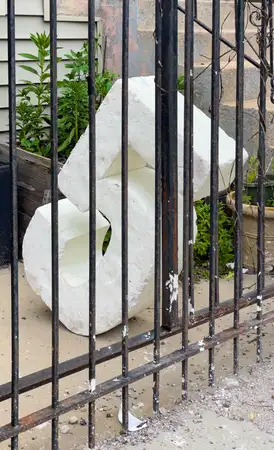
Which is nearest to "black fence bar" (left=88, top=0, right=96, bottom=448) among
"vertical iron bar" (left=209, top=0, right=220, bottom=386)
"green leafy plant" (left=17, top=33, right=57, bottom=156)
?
"vertical iron bar" (left=209, top=0, right=220, bottom=386)

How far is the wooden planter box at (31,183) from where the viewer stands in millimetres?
4684

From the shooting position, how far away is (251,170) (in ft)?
15.7

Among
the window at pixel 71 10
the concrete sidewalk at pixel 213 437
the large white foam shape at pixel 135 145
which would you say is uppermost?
the window at pixel 71 10

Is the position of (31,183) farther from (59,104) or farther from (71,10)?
(71,10)

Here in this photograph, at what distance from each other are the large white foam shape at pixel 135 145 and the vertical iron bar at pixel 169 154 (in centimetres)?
44

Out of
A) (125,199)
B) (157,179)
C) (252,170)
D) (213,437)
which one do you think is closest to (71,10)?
(252,170)

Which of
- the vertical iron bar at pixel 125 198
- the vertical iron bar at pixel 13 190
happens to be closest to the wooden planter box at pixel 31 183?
the vertical iron bar at pixel 125 198

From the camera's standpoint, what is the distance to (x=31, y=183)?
15.8 feet

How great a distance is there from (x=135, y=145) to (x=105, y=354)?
3.82ft

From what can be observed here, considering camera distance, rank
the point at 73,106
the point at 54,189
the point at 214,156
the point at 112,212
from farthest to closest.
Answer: the point at 73,106
the point at 112,212
the point at 214,156
the point at 54,189

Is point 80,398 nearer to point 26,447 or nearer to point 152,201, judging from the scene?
point 26,447

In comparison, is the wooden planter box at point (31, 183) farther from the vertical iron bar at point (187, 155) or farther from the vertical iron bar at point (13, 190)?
the vertical iron bar at point (13, 190)

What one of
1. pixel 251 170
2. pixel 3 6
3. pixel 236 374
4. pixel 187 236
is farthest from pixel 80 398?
pixel 3 6

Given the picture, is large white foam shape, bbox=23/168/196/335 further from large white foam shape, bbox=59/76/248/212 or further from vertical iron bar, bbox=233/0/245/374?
vertical iron bar, bbox=233/0/245/374
